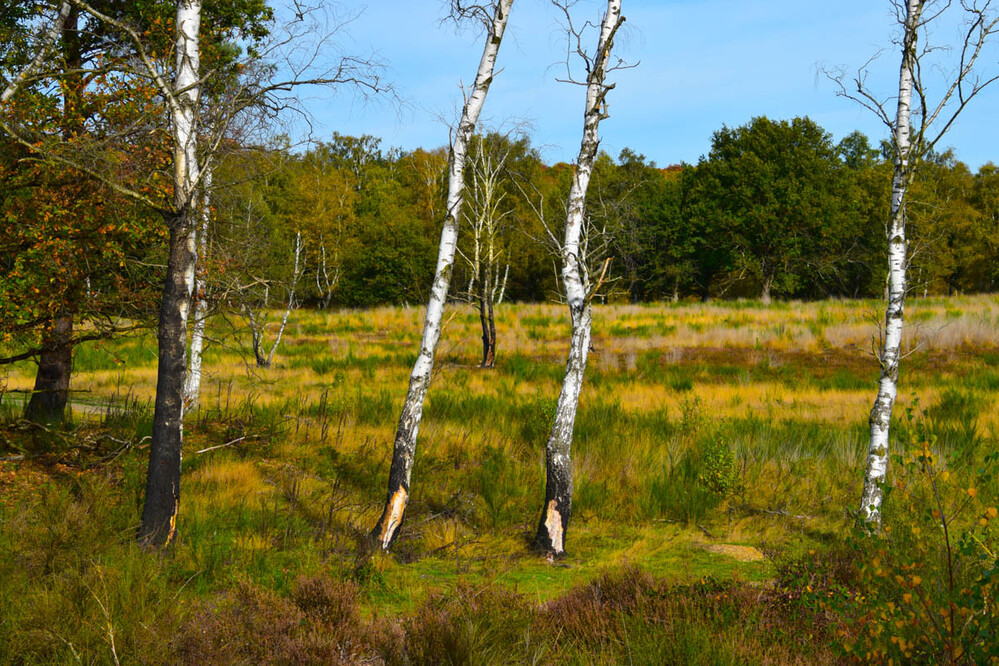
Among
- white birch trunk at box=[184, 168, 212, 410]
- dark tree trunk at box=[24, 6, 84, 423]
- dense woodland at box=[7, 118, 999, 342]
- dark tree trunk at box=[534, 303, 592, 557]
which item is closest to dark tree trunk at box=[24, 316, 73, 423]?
dark tree trunk at box=[24, 6, 84, 423]

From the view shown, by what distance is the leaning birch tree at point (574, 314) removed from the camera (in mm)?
6188

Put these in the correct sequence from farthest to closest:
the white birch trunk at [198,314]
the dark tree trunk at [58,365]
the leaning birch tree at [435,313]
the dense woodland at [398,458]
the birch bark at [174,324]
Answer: the dark tree trunk at [58,365], the white birch trunk at [198,314], the leaning birch tree at [435,313], the birch bark at [174,324], the dense woodland at [398,458]

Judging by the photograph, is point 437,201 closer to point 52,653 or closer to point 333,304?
point 333,304

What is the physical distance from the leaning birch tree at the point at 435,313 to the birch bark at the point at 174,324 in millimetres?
1776

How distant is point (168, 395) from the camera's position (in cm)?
490

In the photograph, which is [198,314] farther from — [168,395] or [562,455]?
[562,455]

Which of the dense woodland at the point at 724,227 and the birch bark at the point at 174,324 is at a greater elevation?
the dense woodland at the point at 724,227

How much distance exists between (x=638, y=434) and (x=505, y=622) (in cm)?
607

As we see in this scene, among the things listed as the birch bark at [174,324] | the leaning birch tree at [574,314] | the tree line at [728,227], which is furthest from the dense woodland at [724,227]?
the birch bark at [174,324]

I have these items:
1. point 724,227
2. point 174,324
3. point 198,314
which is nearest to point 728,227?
point 724,227

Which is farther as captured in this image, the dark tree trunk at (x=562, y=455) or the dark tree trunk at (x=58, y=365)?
the dark tree trunk at (x=58, y=365)

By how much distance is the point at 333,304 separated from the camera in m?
49.1

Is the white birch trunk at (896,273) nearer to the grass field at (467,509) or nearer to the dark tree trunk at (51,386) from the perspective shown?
the grass field at (467,509)

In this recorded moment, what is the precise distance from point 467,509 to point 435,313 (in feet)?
8.08
